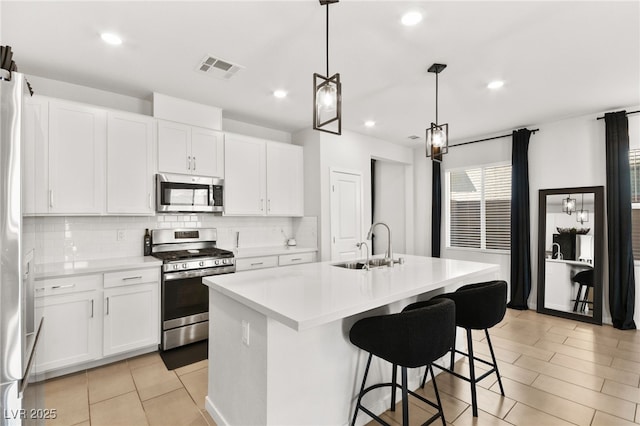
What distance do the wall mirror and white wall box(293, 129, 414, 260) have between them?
2554 mm

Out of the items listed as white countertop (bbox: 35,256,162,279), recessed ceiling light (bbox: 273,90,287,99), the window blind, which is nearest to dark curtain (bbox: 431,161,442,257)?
the window blind

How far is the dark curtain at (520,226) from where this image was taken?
4.70 metres

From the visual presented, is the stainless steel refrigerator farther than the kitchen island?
No

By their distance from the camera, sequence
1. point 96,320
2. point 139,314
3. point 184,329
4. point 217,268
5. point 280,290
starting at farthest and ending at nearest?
point 217,268, point 184,329, point 139,314, point 96,320, point 280,290

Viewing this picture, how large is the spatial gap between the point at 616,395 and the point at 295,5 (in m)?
3.67

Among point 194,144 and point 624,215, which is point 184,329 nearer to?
point 194,144

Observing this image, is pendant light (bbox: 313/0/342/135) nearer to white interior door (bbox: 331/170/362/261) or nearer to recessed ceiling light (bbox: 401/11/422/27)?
recessed ceiling light (bbox: 401/11/422/27)

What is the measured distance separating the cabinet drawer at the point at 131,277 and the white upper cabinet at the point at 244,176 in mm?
1152

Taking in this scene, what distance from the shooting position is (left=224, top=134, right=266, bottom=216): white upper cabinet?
409cm

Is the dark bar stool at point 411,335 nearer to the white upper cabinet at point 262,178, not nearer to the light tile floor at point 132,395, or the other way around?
the light tile floor at point 132,395

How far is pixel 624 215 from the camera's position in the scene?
3.89 m

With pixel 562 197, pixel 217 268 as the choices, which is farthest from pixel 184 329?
pixel 562 197

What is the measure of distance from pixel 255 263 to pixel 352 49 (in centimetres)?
264

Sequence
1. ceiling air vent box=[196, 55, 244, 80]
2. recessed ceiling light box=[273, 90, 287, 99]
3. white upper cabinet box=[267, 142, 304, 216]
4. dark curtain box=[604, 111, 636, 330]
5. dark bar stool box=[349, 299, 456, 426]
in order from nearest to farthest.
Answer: dark bar stool box=[349, 299, 456, 426]
ceiling air vent box=[196, 55, 244, 80]
recessed ceiling light box=[273, 90, 287, 99]
dark curtain box=[604, 111, 636, 330]
white upper cabinet box=[267, 142, 304, 216]
